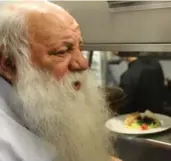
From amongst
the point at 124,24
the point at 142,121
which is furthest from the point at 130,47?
the point at 142,121

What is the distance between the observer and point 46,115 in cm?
80

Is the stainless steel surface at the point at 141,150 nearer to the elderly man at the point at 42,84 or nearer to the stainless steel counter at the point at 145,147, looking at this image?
the stainless steel counter at the point at 145,147

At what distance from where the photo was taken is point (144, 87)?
1.55 m

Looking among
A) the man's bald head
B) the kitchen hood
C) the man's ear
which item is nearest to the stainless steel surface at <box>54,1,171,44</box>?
the kitchen hood

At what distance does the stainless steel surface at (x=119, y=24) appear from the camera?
1.09m

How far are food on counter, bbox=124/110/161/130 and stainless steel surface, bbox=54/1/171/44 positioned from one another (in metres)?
0.28

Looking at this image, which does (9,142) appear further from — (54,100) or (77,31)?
(77,31)

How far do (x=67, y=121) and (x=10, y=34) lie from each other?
0.22 m

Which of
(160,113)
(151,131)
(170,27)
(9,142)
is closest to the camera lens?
(9,142)

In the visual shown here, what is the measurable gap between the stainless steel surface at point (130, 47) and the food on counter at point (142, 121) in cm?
25

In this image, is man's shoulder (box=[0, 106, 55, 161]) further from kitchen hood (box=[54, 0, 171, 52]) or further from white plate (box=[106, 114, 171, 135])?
kitchen hood (box=[54, 0, 171, 52])

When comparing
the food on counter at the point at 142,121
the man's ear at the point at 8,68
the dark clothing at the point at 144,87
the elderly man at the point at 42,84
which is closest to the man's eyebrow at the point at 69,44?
the elderly man at the point at 42,84

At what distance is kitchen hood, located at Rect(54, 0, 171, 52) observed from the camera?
3.56ft

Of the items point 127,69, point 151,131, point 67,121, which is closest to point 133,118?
point 151,131
